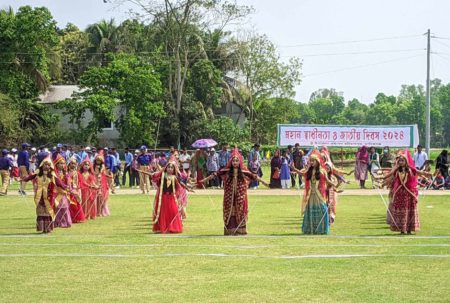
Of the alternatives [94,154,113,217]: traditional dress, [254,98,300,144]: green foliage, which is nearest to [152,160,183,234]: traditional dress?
[94,154,113,217]: traditional dress

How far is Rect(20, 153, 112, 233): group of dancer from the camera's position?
17.1m

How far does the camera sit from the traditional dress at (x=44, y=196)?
17016 millimetres

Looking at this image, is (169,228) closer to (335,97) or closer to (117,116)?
(117,116)

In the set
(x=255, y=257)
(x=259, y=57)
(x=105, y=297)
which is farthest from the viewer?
(x=259, y=57)

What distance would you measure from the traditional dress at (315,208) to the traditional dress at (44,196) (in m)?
5.55

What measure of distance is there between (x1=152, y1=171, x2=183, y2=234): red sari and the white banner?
2174cm

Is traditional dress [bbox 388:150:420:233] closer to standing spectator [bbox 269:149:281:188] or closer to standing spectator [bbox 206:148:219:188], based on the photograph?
standing spectator [bbox 269:149:281:188]

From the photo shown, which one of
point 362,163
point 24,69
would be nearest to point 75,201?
point 362,163

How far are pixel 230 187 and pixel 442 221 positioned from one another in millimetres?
5896

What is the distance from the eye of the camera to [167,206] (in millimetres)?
17047

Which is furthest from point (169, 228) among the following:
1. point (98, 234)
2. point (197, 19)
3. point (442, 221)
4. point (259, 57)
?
point (259, 57)

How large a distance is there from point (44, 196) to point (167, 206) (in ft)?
9.02

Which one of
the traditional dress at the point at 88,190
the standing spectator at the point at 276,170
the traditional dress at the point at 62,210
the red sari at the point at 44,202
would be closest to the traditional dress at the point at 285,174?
the standing spectator at the point at 276,170

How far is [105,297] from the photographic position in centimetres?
951
